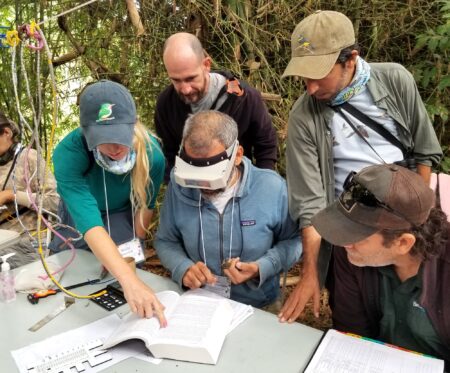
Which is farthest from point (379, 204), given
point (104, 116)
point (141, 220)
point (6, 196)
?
point (6, 196)

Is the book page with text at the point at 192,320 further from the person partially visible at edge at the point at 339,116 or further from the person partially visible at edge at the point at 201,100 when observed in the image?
the person partially visible at edge at the point at 201,100

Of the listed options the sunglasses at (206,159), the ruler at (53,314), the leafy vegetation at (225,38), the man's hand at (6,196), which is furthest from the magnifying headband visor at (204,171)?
the leafy vegetation at (225,38)

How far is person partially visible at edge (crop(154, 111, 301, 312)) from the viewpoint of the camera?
1.67 metres

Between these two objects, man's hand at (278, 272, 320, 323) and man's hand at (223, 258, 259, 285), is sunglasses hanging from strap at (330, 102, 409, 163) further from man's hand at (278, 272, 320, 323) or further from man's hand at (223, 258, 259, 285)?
man's hand at (223, 258, 259, 285)

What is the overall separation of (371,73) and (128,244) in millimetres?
1369

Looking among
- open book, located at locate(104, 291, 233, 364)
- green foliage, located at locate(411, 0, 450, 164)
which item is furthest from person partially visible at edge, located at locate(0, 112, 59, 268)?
green foliage, located at locate(411, 0, 450, 164)

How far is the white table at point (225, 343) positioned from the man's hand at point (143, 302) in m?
0.13

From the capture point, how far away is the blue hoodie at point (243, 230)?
180 centimetres

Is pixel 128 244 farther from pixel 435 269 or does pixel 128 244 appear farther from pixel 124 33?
pixel 124 33

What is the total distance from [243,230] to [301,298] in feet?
1.22

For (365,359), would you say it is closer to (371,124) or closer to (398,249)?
(398,249)

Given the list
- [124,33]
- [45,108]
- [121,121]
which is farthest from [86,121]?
[45,108]

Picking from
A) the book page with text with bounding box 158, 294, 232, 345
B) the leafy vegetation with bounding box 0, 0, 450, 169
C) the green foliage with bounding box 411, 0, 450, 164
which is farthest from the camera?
the leafy vegetation with bounding box 0, 0, 450, 169

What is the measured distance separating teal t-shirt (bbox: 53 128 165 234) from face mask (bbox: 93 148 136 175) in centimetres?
7
